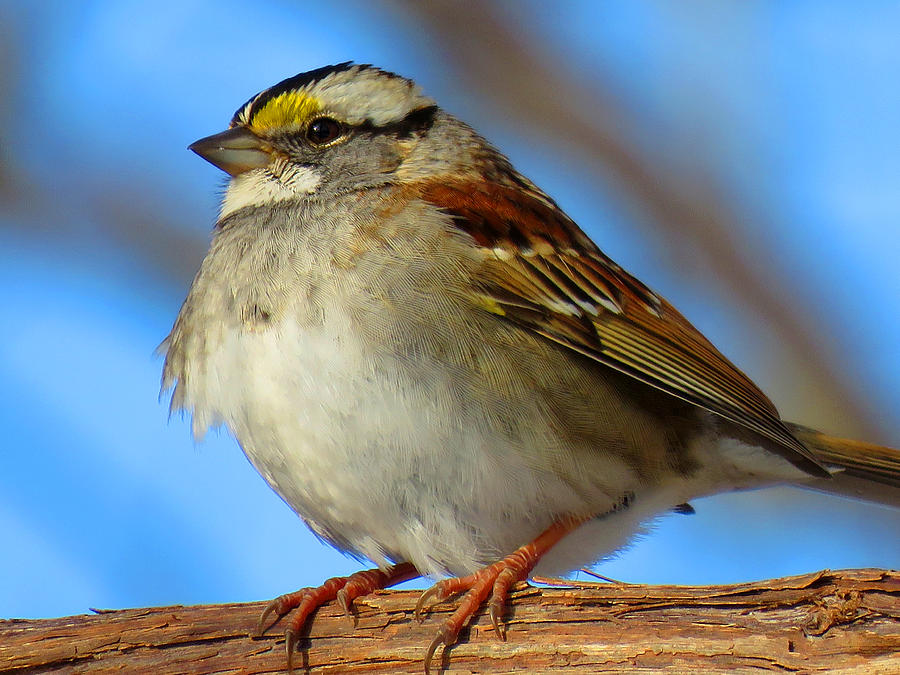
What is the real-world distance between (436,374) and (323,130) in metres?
1.10

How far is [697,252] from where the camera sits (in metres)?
5.91

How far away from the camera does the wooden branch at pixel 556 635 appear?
237 cm

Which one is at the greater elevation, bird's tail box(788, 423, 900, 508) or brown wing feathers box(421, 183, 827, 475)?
brown wing feathers box(421, 183, 827, 475)

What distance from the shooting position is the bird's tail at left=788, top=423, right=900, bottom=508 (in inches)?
141

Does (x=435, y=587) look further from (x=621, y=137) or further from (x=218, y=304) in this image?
(x=621, y=137)

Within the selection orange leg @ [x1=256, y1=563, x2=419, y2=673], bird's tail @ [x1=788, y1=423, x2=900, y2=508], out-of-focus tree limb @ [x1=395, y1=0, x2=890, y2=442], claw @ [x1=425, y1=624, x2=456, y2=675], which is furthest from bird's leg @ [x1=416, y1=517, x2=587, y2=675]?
out-of-focus tree limb @ [x1=395, y1=0, x2=890, y2=442]

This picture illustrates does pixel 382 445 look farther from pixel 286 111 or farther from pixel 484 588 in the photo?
pixel 286 111

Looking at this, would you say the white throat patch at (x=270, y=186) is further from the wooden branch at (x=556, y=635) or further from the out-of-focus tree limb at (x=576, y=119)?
the out-of-focus tree limb at (x=576, y=119)

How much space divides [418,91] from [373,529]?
1.63m

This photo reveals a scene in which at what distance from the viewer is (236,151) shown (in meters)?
3.54

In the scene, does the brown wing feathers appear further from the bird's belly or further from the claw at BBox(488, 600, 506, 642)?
the claw at BBox(488, 600, 506, 642)

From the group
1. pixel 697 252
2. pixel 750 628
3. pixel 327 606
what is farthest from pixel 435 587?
pixel 697 252

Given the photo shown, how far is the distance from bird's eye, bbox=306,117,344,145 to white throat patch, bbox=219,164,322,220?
5.0 inches

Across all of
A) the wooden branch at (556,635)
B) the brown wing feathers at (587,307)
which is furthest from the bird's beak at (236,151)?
the wooden branch at (556,635)
